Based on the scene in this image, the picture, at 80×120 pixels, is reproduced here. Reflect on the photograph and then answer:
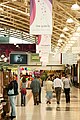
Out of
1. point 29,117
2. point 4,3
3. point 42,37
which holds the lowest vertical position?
point 29,117

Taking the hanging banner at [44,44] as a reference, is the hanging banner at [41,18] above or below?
above

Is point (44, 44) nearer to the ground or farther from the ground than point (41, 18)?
nearer to the ground

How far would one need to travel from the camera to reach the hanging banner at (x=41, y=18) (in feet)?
41.5

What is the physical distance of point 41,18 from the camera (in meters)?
12.7

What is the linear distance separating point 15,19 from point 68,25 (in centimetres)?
576

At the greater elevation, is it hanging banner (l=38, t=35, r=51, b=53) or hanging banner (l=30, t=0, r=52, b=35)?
hanging banner (l=30, t=0, r=52, b=35)

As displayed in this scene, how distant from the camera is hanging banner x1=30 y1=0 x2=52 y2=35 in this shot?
12648 millimetres

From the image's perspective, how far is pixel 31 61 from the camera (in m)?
39.9

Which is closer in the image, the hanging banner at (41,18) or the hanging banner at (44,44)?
the hanging banner at (41,18)

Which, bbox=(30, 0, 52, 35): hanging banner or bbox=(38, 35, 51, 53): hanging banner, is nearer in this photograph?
bbox=(30, 0, 52, 35): hanging banner

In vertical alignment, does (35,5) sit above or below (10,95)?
above

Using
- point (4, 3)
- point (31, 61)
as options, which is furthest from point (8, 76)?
point (31, 61)

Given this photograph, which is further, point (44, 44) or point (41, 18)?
point (44, 44)

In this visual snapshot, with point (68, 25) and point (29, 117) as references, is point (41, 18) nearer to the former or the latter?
point (29, 117)
